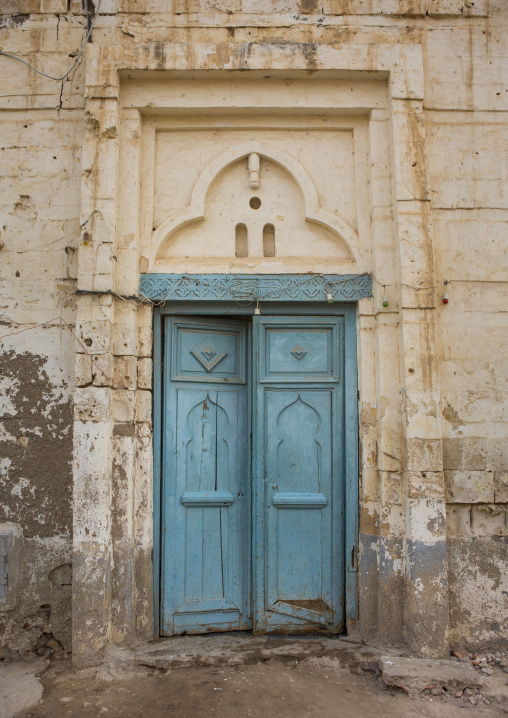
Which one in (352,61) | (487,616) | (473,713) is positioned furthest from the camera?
(352,61)

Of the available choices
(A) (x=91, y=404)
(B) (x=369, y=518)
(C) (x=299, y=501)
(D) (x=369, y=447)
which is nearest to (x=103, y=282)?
(A) (x=91, y=404)

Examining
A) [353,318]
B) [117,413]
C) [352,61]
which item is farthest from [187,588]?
[352,61]

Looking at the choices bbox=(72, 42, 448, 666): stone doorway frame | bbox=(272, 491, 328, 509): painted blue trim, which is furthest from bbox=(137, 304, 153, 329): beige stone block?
bbox=(272, 491, 328, 509): painted blue trim

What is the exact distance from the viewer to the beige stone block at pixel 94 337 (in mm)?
3834

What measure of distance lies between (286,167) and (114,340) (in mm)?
1791

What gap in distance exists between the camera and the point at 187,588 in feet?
13.3

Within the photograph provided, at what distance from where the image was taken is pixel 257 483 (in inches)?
160

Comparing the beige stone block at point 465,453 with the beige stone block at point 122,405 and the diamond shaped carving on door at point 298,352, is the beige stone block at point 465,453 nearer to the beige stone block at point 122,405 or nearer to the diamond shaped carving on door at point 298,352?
the diamond shaped carving on door at point 298,352

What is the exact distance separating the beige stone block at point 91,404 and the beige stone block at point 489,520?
262 centimetres

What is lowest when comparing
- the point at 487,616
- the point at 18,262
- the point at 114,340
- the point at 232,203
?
the point at 487,616

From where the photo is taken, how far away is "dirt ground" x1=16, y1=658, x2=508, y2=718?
10.2ft

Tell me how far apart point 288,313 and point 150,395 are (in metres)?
1.17

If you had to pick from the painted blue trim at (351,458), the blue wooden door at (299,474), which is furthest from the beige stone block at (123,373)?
the painted blue trim at (351,458)

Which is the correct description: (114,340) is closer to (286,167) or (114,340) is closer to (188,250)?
(188,250)
